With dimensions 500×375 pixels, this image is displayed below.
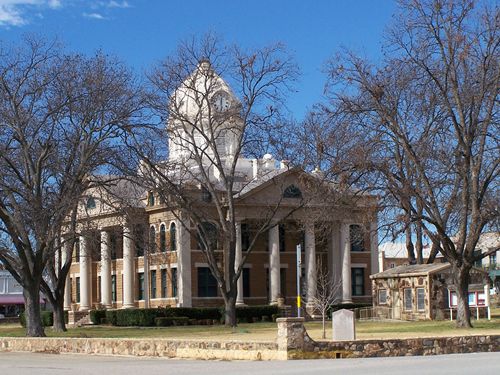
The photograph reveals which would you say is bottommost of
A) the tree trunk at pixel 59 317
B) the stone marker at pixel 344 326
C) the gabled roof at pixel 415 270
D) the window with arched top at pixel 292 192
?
the tree trunk at pixel 59 317

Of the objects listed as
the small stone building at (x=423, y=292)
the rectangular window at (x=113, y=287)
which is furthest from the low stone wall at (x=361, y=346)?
the rectangular window at (x=113, y=287)

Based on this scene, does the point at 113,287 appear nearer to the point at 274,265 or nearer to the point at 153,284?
the point at 153,284

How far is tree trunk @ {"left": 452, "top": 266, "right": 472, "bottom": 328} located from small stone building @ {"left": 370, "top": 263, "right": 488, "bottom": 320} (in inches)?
350

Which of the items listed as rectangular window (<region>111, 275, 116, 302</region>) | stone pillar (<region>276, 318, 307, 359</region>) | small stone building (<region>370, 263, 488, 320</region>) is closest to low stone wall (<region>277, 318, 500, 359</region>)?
stone pillar (<region>276, 318, 307, 359</region>)

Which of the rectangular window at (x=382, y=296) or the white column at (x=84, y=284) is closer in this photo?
the rectangular window at (x=382, y=296)

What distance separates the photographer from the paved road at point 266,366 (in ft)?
66.2

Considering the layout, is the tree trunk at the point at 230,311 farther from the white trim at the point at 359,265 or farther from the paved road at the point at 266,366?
the paved road at the point at 266,366

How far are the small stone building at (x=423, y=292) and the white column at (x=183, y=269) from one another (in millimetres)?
15780

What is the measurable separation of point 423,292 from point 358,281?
68.3 ft

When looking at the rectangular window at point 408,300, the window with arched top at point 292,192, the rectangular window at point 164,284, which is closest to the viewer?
the rectangular window at point 408,300

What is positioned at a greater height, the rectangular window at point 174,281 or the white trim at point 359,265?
the white trim at point 359,265

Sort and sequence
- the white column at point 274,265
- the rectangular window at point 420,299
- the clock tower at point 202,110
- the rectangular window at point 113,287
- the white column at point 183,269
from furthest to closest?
the rectangular window at point 113,287 → the white column at point 274,265 → the white column at point 183,269 → the rectangular window at point 420,299 → the clock tower at point 202,110

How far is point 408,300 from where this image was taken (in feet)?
180

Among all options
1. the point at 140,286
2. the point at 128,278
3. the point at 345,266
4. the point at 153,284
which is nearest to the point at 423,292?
the point at 345,266
